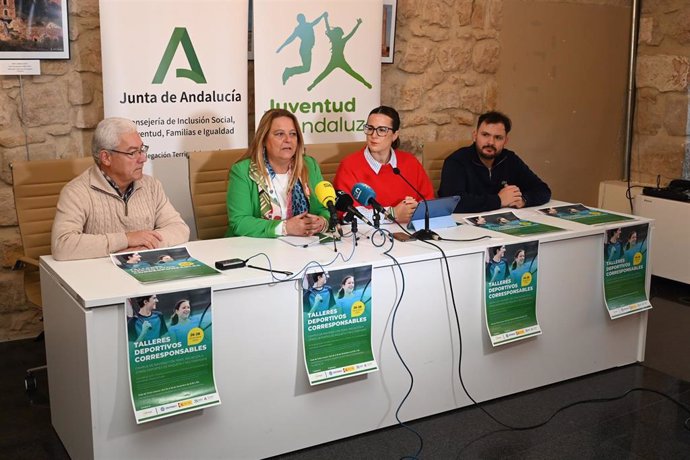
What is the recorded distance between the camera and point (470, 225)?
3.54 meters

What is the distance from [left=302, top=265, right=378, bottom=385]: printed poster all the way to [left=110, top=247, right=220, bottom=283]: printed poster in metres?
0.36

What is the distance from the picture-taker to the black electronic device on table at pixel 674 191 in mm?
4957

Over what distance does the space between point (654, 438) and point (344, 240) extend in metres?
1.40

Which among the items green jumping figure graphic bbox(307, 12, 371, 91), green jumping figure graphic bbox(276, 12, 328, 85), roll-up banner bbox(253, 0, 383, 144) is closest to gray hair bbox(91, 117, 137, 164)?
roll-up banner bbox(253, 0, 383, 144)

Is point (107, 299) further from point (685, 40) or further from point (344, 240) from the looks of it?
point (685, 40)

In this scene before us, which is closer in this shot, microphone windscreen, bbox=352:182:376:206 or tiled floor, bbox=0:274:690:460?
tiled floor, bbox=0:274:690:460

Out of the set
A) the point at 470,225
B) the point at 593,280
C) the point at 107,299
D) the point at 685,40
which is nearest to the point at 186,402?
the point at 107,299

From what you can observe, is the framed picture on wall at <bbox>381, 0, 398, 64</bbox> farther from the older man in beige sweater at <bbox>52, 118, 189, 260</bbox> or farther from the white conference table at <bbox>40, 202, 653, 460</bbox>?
the older man in beige sweater at <bbox>52, 118, 189, 260</bbox>

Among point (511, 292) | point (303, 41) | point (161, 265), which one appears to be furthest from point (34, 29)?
point (511, 292)

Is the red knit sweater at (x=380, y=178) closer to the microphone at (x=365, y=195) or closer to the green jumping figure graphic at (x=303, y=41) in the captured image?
the microphone at (x=365, y=195)

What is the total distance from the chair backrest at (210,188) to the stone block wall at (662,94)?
3200 mm

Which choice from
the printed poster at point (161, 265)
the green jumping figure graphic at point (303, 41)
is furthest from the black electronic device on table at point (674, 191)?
the printed poster at point (161, 265)

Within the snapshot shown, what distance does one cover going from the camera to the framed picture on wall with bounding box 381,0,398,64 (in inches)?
187

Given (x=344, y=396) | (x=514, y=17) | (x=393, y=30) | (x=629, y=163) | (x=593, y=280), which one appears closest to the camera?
(x=344, y=396)
